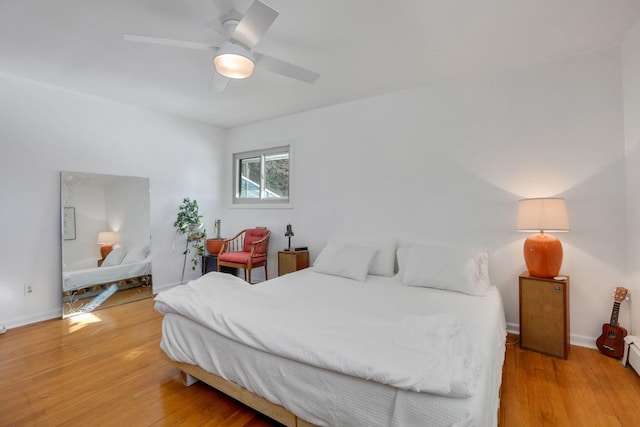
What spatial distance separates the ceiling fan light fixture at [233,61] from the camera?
193 cm

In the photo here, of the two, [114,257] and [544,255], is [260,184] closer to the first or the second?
[114,257]

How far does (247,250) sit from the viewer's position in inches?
170

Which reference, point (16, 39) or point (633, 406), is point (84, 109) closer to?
point (16, 39)

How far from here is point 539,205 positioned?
2418 mm

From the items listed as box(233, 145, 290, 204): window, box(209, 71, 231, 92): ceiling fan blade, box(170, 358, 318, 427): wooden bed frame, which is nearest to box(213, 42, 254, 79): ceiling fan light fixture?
box(209, 71, 231, 92): ceiling fan blade

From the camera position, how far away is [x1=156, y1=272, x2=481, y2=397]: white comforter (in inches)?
46.4

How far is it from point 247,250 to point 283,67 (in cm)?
281

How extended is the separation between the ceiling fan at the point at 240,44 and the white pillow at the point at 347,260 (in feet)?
6.04

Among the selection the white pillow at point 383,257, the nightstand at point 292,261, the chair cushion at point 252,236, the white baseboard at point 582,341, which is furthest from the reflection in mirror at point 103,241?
the white baseboard at point 582,341

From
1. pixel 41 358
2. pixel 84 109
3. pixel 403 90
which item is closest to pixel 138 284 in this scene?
pixel 41 358

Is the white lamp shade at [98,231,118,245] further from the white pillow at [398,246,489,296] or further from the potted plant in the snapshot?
the white pillow at [398,246,489,296]

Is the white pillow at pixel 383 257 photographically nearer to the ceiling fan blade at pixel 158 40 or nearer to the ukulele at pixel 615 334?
the ukulele at pixel 615 334

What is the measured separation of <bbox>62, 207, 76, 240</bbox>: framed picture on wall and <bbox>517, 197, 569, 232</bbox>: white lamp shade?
469cm

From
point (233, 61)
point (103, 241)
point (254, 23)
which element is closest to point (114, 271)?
point (103, 241)
